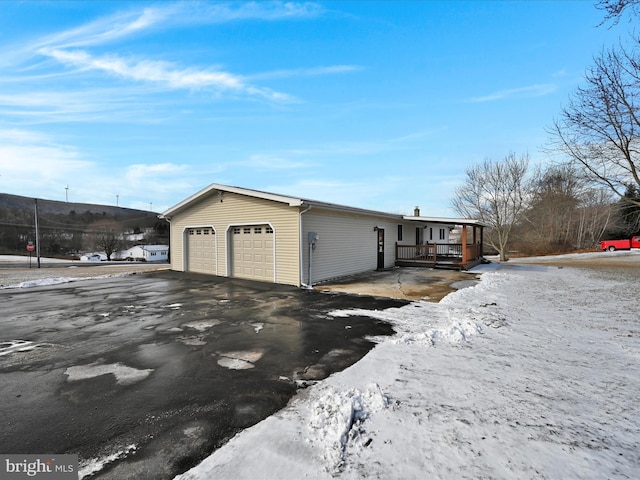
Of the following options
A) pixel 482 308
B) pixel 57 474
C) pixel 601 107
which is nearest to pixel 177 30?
pixel 57 474

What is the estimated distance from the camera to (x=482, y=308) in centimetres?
698

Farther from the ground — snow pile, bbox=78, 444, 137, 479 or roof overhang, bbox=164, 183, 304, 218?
roof overhang, bbox=164, 183, 304, 218

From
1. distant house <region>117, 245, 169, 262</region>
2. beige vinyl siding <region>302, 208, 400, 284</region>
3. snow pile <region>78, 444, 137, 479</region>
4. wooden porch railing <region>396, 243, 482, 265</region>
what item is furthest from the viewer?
distant house <region>117, 245, 169, 262</region>

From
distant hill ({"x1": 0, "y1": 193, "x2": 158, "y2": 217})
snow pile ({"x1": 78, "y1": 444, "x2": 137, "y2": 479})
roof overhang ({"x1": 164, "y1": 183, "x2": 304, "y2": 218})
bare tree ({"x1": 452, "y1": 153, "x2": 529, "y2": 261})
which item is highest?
distant hill ({"x1": 0, "y1": 193, "x2": 158, "y2": 217})

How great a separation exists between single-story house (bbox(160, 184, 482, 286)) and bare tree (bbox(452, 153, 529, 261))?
34.0 ft

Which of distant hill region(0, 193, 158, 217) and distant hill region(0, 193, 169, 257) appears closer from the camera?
distant hill region(0, 193, 169, 257)

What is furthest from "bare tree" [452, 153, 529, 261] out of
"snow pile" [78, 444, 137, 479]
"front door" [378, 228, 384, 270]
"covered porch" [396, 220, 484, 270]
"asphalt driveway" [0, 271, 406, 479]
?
"snow pile" [78, 444, 137, 479]

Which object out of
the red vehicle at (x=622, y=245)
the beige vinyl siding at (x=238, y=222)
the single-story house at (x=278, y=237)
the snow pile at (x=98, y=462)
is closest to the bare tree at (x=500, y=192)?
the single-story house at (x=278, y=237)

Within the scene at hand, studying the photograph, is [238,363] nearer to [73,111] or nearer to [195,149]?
[73,111]

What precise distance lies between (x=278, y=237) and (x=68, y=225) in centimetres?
6802

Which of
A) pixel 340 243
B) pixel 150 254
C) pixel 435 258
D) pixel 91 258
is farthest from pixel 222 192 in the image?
pixel 150 254

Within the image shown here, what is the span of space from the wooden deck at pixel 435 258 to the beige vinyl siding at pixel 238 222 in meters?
7.90

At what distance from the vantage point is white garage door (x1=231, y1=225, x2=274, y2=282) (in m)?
11.7

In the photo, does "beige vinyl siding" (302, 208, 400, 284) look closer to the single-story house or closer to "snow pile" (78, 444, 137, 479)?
the single-story house
